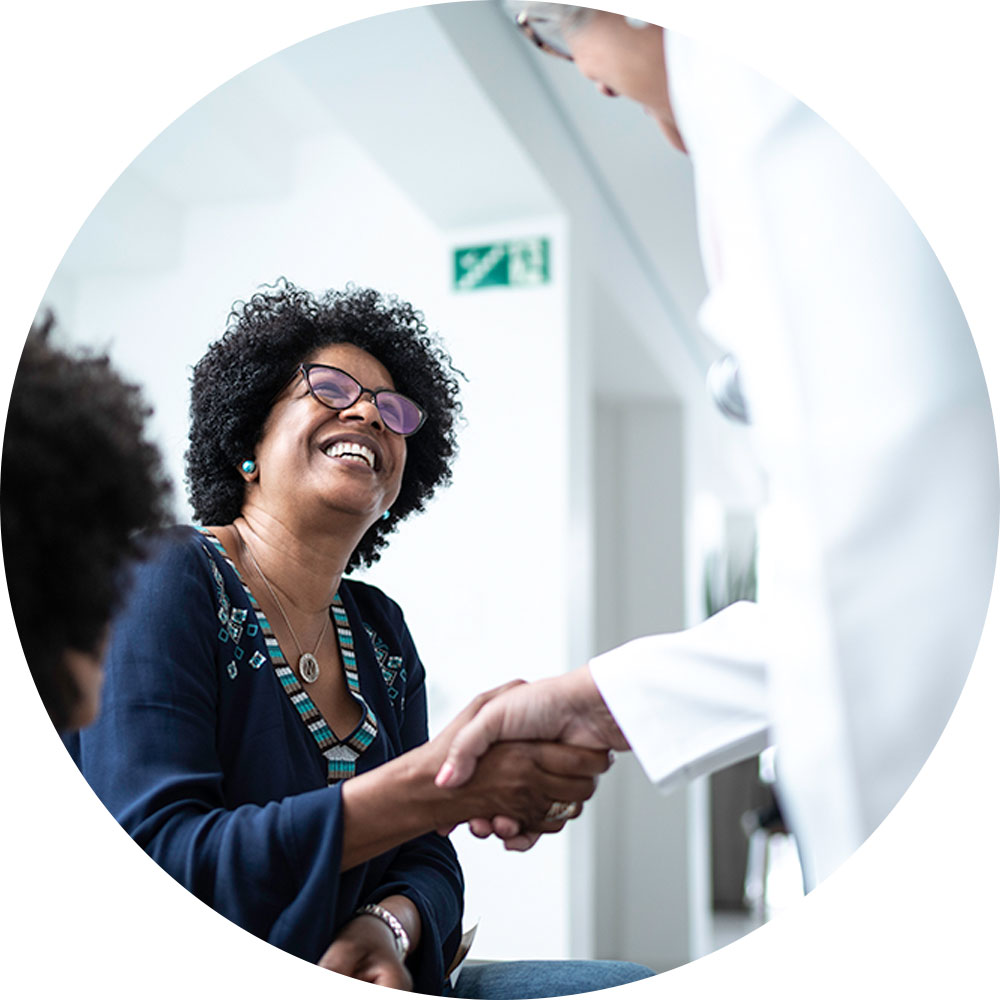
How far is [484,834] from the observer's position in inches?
35.0

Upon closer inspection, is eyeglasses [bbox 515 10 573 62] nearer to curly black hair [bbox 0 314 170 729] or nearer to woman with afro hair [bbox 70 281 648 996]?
woman with afro hair [bbox 70 281 648 996]

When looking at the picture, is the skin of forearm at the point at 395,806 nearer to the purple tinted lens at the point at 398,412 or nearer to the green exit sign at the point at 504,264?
the purple tinted lens at the point at 398,412

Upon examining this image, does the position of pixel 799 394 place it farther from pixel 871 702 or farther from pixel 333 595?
pixel 333 595

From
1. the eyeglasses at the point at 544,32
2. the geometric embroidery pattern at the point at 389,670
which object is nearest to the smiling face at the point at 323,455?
the geometric embroidery pattern at the point at 389,670

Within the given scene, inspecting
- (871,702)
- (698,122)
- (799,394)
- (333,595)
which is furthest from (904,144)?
(333,595)

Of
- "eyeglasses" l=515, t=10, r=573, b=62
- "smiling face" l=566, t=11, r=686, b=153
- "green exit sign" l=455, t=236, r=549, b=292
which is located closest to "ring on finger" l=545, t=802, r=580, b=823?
"green exit sign" l=455, t=236, r=549, b=292

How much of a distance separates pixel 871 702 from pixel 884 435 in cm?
21

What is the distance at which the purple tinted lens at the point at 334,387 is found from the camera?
888mm

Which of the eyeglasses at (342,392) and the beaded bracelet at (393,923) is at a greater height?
the eyeglasses at (342,392)

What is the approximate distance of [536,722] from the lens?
875mm

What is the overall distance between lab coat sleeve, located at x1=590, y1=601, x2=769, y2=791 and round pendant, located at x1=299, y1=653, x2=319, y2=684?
24 cm

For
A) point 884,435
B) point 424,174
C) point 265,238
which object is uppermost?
point 424,174

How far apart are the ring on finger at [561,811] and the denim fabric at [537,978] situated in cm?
15

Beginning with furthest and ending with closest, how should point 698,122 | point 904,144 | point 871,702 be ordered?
point 904,144
point 698,122
point 871,702
